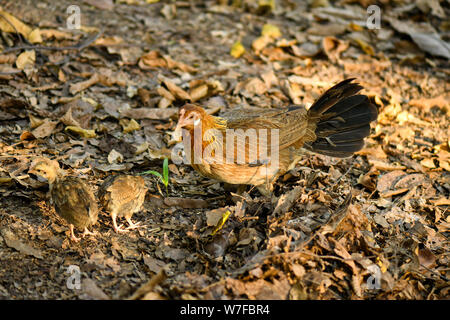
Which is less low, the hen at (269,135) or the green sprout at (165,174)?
the hen at (269,135)

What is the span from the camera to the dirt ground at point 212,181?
3385 mm

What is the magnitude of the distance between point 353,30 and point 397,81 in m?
1.49

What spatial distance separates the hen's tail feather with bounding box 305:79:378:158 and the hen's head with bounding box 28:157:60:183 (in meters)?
2.62

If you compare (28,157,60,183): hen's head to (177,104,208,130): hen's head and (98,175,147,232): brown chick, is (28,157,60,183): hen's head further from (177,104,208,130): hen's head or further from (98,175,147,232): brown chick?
(177,104,208,130): hen's head

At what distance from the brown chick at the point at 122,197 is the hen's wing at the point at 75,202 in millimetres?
137

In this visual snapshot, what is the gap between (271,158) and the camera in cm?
443

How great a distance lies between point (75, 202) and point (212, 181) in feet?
5.62

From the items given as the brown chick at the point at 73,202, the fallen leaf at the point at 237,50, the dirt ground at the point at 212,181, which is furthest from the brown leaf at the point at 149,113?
the fallen leaf at the point at 237,50

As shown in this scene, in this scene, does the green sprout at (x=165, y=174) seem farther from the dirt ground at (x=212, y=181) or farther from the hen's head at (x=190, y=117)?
the hen's head at (x=190, y=117)

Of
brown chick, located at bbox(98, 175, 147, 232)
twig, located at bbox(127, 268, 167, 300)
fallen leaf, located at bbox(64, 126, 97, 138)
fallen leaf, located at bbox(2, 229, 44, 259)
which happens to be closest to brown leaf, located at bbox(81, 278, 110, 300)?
twig, located at bbox(127, 268, 167, 300)
